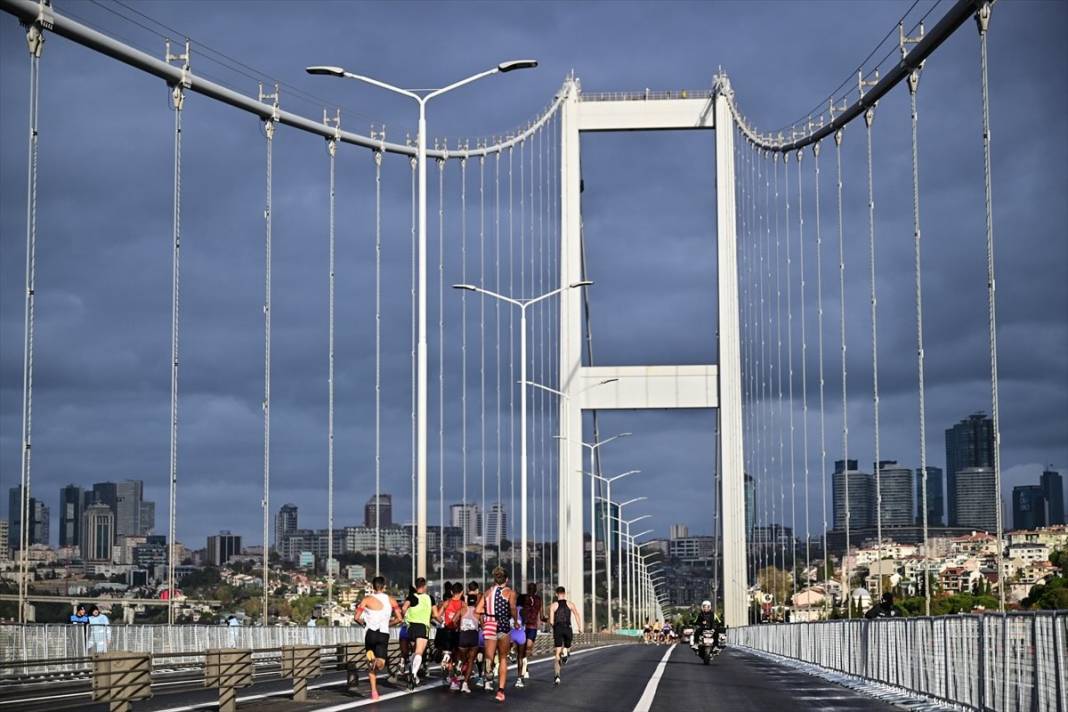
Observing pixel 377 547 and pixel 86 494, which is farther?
pixel 86 494

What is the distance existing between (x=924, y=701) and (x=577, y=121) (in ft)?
186

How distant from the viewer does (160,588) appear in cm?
3900

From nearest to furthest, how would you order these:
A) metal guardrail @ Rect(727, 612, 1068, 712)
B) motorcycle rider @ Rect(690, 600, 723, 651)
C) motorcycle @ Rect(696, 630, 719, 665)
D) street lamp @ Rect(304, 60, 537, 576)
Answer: metal guardrail @ Rect(727, 612, 1068, 712) → street lamp @ Rect(304, 60, 537, 576) → motorcycle @ Rect(696, 630, 719, 665) → motorcycle rider @ Rect(690, 600, 723, 651)

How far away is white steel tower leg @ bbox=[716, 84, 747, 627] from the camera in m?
71.6

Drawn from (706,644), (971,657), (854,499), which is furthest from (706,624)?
(854,499)

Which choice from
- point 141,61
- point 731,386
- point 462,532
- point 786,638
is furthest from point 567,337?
point 141,61

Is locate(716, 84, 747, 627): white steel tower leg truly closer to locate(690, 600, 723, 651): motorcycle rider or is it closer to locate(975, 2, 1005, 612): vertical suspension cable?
locate(690, 600, 723, 651): motorcycle rider

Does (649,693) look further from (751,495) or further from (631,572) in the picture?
(631,572)

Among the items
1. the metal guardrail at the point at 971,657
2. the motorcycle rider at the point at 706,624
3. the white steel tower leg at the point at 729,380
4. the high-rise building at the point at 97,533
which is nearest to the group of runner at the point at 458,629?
the metal guardrail at the point at 971,657

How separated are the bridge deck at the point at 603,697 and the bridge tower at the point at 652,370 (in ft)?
134

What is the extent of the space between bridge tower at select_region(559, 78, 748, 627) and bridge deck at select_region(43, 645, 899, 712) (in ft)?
134

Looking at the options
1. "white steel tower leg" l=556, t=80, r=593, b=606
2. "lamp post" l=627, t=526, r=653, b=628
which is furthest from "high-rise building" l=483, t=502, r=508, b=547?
"lamp post" l=627, t=526, r=653, b=628

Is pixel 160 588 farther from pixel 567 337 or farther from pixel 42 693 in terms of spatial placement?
pixel 567 337

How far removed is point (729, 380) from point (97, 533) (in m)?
35.7
